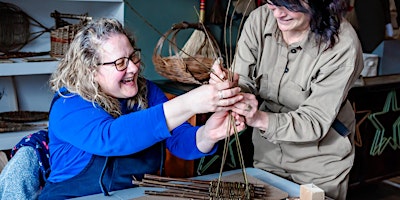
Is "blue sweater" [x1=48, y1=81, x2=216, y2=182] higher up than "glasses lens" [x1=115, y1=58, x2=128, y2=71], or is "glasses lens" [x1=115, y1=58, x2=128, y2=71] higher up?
"glasses lens" [x1=115, y1=58, x2=128, y2=71]

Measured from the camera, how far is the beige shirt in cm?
213

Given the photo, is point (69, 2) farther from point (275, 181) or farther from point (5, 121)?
point (275, 181)

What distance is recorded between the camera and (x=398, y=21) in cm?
494

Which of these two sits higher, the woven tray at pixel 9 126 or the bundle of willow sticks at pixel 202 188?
the bundle of willow sticks at pixel 202 188

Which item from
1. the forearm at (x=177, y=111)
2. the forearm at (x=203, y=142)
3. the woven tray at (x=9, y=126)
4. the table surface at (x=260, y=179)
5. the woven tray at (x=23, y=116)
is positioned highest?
the forearm at (x=177, y=111)

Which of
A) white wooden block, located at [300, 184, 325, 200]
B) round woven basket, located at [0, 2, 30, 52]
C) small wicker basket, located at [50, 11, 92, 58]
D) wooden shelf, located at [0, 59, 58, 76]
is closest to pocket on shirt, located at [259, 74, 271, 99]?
white wooden block, located at [300, 184, 325, 200]

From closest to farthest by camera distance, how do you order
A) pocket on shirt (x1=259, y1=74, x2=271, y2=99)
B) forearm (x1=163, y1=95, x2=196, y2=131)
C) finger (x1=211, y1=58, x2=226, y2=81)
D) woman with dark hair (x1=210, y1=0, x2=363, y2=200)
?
1. forearm (x1=163, y1=95, x2=196, y2=131)
2. finger (x1=211, y1=58, x2=226, y2=81)
3. woman with dark hair (x1=210, y1=0, x2=363, y2=200)
4. pocket on shirt (x1=259, y1=74, x2=271, y2=99)

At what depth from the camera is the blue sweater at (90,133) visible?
6.08 ft

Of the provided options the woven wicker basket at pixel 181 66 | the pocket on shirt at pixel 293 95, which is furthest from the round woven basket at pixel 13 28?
the pocket on shirt at pixel 293 95

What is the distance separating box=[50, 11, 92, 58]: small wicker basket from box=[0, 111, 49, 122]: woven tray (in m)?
0.38

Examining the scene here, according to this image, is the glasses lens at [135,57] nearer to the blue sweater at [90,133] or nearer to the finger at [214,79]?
the blue sweater at [90,133]

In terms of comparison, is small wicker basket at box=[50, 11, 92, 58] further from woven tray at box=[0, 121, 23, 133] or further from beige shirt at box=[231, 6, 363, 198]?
beige shirt at box=[231, 6, 363, 198]

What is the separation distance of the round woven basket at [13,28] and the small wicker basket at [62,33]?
19 cm

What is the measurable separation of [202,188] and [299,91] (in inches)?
24.3
